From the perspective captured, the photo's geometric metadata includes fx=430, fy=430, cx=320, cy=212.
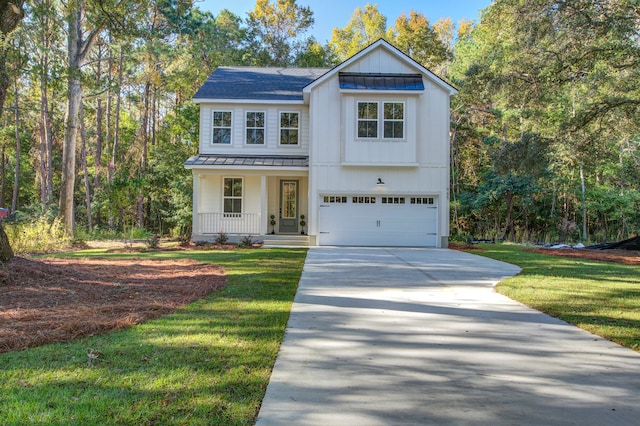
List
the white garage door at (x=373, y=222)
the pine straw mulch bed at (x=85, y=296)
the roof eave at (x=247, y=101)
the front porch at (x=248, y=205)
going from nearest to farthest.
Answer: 1. the pine straw mulch bed at (x=85, y=296)
2. the white garage door at (x=373, y=222)
3. the front porch at (x=248, y=205)
4. the roof eave at (x=247, y=101)

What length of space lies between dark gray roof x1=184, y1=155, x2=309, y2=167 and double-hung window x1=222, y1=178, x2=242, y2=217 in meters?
1.12

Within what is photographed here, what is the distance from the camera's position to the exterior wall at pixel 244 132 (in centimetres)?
1817

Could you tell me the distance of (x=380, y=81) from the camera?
1622cm

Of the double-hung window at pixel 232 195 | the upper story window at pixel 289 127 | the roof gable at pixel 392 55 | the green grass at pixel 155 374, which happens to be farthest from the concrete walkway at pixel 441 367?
the upper story window at pixel 289 127

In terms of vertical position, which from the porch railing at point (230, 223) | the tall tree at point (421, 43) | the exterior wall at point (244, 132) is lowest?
the porch railing at point (230, 223)

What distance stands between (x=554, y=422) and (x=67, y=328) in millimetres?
4296

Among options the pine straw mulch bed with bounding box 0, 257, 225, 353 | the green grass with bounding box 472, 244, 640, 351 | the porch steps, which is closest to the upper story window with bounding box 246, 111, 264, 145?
the porch steps

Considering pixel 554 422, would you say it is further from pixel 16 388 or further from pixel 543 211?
pixel 543 211

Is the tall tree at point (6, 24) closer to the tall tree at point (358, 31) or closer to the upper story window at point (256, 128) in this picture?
the upper story window at point (256, 128)

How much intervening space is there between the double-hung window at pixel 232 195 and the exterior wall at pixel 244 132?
48.2 inches

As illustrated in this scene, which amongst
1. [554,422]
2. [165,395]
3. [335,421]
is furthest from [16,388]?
[554,422]

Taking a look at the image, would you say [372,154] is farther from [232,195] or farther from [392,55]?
[232,195]

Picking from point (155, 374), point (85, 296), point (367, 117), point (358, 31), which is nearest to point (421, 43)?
point (358, 31)

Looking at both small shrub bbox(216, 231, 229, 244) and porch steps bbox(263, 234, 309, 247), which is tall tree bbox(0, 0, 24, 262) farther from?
porch steps bbox(263, 234, 309, 247)
